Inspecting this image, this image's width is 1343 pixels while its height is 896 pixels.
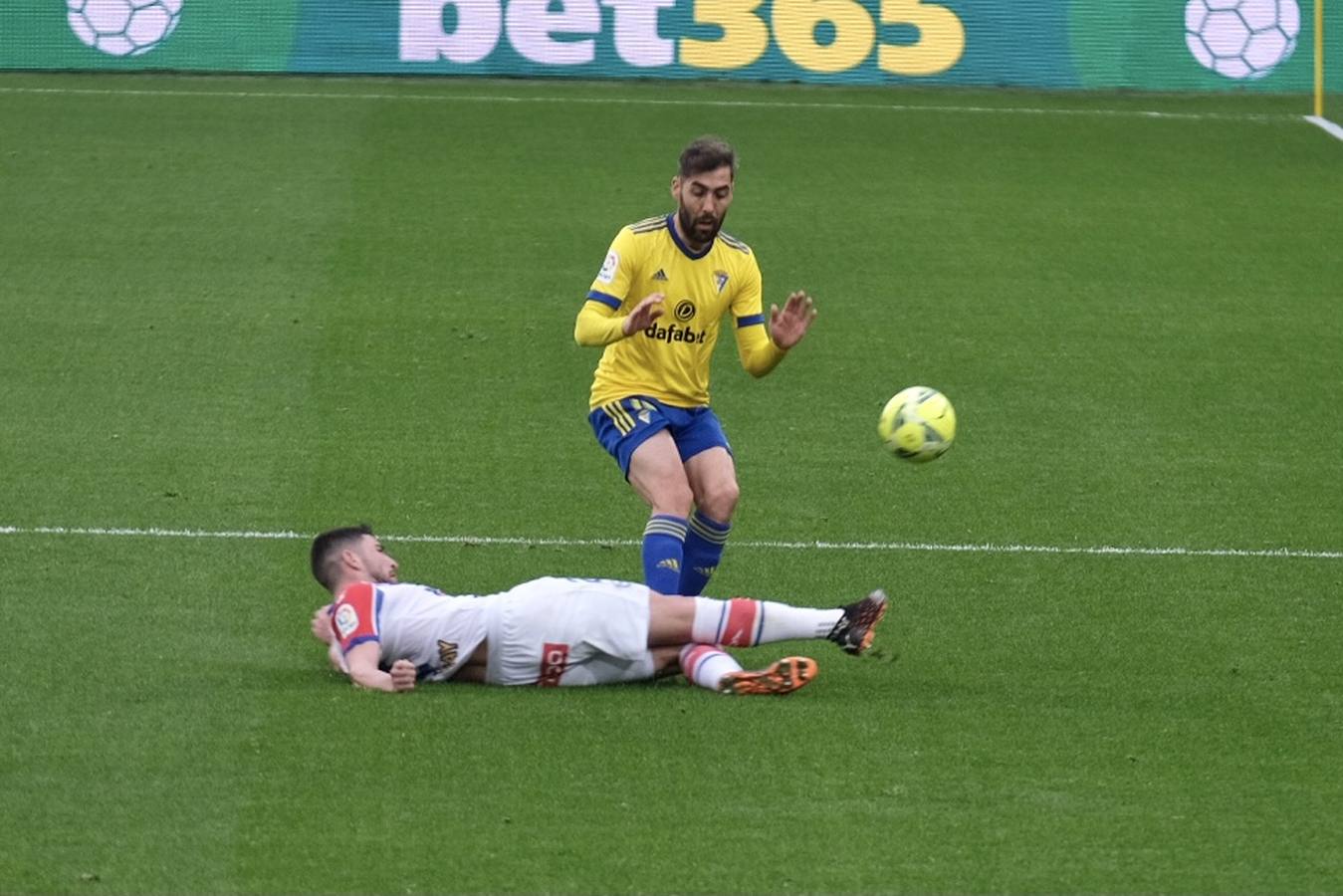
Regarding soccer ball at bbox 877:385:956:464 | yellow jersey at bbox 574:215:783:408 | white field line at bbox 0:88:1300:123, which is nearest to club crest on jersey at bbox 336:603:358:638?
yellow jersey at bbox 574:215:783:408

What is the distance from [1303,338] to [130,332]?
770 centimetres

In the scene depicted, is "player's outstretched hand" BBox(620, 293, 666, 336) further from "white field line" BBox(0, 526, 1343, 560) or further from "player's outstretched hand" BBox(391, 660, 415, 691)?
"white field line" BBox(0, 526, 1343, 560)

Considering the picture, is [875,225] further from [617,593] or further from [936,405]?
[617,593]

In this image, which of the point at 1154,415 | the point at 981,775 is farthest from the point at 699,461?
the point at 1154,415

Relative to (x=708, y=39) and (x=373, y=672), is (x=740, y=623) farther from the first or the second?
(x=708, y=39)

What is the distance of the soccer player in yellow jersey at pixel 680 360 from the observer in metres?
8.75

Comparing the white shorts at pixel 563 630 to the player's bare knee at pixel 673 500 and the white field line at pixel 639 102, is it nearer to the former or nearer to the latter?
the player's bare knee at pixel 673 500

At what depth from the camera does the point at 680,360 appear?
29.8 ft

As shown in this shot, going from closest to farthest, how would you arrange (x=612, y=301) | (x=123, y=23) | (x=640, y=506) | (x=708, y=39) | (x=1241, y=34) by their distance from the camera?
(x=612, y=301)
(x=640, y=506)
(x=123, y=23)
(x=708, y=39)
(x=1241, y=34)

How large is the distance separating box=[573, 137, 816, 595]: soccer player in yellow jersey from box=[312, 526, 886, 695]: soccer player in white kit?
17.7 inches

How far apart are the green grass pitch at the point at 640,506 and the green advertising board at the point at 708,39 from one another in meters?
0.31

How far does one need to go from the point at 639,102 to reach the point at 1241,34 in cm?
590

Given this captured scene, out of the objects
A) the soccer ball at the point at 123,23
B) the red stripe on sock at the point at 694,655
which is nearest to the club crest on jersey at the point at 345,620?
the red stripe on sock at the point at 694,655

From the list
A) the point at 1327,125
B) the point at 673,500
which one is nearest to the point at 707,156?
the point at 673,500
